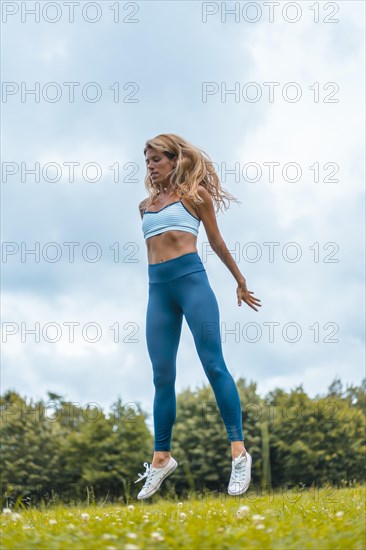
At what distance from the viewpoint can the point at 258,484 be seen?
23.1 m

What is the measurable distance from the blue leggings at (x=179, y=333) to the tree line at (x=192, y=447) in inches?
580

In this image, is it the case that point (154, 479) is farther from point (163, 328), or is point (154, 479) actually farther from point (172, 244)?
point (172, 244)

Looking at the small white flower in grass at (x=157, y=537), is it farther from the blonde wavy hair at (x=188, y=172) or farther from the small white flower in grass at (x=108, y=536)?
the blonde wavy hair at (x=188, y=172)

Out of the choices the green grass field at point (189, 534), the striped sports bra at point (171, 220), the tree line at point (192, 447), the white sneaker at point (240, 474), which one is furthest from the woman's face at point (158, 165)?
the tree line at point (192, 447)

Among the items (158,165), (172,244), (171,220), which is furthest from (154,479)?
(158,165)

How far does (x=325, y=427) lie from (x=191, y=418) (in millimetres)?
4429

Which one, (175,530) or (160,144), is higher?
(160,144)

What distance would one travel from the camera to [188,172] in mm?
7020

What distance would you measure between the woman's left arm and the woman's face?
1.22 ft

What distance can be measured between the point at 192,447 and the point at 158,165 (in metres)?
16.7

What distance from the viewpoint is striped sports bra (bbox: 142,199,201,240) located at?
6695mm

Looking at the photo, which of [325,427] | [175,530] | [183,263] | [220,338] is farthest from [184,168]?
→ [325,427]

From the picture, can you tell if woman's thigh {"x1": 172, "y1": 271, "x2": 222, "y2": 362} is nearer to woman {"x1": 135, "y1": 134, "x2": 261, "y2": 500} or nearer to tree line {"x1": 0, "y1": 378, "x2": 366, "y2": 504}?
woman {"x1": 135, "y1": 134, "x2": 261, "y2": 500}

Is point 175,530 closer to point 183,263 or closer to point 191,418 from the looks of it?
point 183,263
